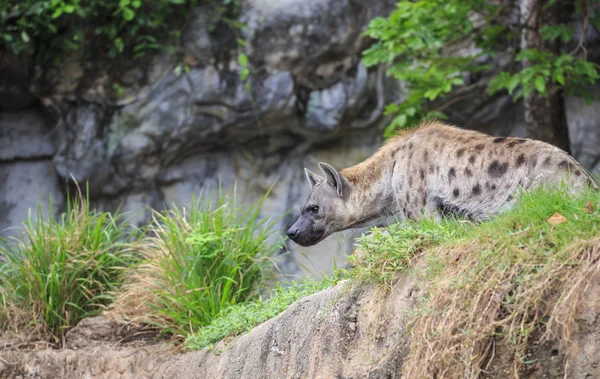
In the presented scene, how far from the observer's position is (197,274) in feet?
25.3

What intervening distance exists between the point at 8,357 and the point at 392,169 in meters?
3.70

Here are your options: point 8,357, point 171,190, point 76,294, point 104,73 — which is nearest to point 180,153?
Answer: point 171,190

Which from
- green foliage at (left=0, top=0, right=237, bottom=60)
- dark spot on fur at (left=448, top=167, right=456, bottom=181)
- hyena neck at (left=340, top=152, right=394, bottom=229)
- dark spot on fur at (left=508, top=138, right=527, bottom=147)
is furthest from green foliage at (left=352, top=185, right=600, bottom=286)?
green foliage at (left=0, top=0, right=237, bottom=60)

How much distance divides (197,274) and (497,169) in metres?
2.99

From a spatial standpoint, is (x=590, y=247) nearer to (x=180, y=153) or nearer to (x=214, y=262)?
(x=214, y=262)

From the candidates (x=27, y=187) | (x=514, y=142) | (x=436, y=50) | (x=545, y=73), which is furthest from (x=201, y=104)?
(x=514, y=142)

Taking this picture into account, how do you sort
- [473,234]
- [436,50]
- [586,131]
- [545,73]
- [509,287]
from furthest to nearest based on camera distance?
1. [586,131]
2. [436,50]
3. [545,73]
4. [473,234]
5. [509,287]

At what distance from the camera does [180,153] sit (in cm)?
1151

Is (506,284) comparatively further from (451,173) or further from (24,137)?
(24,137)

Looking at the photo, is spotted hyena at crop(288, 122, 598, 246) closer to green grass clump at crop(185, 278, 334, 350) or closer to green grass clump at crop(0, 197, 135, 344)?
green grass clump at crop(185, 278, 334, 350)

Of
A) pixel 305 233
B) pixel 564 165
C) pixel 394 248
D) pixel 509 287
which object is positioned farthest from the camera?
pixel 305 233

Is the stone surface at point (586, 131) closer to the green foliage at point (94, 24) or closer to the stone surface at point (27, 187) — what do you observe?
the green foliage at point (94, 24)

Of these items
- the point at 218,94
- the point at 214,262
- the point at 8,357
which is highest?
the point at 218,94

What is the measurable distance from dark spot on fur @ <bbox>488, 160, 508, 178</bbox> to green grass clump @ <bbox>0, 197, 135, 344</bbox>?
12.6 ft
